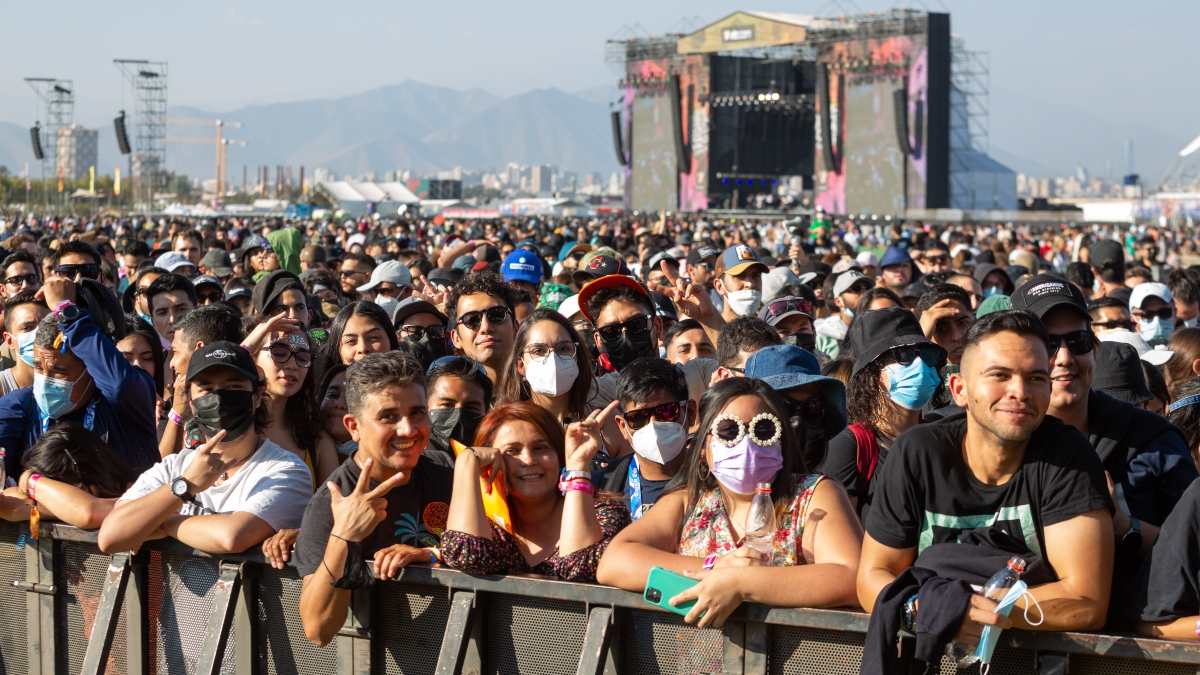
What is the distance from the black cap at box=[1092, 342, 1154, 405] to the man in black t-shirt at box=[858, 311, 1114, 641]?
207cm

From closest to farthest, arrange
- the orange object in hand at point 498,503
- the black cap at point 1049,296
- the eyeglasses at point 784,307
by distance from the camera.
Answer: the orange object in hand at point 498,503, the black cap at point 1049,296, the eyeglasses at point 784,307

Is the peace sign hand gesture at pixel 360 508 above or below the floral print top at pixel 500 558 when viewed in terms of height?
above

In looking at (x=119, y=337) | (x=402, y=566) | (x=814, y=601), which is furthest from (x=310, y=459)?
(x=814, y=601)

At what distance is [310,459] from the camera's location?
16.4 feet

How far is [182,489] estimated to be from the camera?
156 inches

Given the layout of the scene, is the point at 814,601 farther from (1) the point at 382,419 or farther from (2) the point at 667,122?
(2) the point at 667,122

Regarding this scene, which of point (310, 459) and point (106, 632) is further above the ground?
A: point (310, 459)

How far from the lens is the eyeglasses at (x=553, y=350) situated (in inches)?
206

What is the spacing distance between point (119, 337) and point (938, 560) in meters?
4.64

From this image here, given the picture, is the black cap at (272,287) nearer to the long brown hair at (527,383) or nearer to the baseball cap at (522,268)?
the baseball cap at (522,268)

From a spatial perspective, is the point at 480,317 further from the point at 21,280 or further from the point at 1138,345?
the point at 21,280

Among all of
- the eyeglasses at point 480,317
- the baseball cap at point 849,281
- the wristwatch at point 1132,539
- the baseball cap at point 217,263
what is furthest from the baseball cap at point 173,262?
the wristwatch at point 1132,539

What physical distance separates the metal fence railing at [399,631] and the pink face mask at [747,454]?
0.41 m

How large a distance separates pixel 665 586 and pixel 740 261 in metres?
5.51
